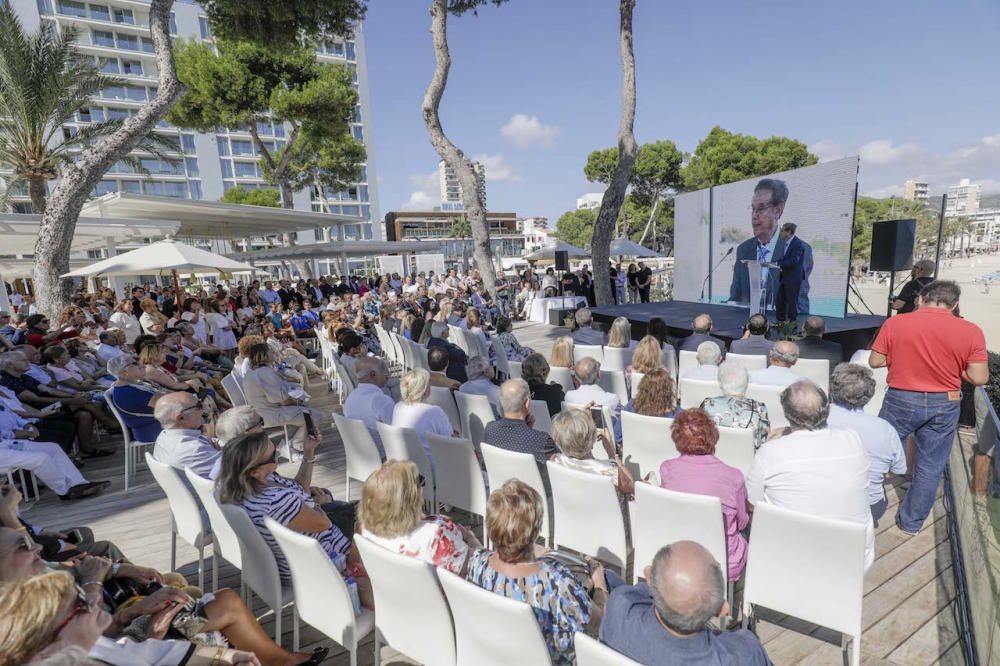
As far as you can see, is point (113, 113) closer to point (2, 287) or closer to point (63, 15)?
point (63, 15)

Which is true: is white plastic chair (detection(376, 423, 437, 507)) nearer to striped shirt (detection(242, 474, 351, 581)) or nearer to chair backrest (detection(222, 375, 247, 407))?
striped shirt (detection(242, 474, 351, 581))

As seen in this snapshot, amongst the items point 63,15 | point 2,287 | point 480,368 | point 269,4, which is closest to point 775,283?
point 480,368

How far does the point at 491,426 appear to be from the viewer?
9.52ft

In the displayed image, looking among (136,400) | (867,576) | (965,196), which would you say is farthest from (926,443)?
(965,196)

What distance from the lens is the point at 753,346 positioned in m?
4.72

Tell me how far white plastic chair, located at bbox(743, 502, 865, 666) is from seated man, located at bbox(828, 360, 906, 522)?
89 centimetres

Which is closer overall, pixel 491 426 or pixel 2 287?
pixel 491 426

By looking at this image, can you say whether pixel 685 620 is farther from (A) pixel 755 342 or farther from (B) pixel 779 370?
(A) pixel 755 342

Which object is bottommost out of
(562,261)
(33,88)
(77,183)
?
(562,261)

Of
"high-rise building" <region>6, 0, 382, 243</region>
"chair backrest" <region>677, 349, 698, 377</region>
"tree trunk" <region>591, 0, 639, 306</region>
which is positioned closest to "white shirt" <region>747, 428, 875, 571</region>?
"chair backrest" <region>677, 349, 698, 377</region>

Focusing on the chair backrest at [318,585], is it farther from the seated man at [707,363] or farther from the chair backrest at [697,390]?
the seated man at [707,363]

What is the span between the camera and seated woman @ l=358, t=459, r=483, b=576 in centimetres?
179

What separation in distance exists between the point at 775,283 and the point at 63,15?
5100 centimetres

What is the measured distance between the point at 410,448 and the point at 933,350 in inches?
123
